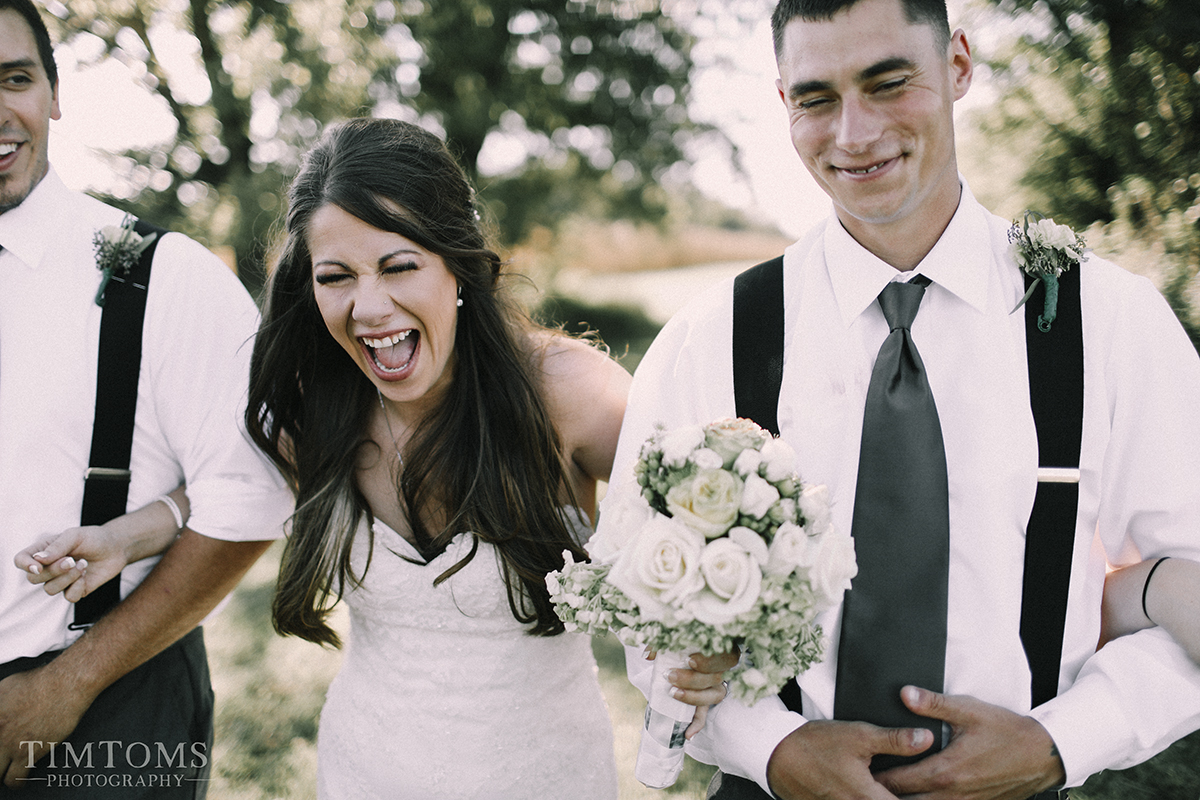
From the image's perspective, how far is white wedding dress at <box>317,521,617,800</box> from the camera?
2.75 m

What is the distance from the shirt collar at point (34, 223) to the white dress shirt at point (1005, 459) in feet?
7.06

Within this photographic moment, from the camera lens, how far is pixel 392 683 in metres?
2.82

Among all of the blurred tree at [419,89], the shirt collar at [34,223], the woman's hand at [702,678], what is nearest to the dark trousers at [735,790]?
the woman's hand at [702,678]

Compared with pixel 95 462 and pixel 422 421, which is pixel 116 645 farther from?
pixel 422 421

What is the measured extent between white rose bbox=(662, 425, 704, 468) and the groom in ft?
0.44

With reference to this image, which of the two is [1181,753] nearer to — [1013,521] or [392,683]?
[1013,521]

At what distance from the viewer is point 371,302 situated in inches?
98.7

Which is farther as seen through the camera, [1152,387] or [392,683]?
[392,683]

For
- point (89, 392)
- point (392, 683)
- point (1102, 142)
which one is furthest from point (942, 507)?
point (1102, 142)

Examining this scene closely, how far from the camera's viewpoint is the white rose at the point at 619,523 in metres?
1.77

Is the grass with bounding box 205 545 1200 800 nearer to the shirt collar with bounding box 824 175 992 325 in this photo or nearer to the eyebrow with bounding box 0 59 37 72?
the shirt collar with bounding box 824 175 992 325

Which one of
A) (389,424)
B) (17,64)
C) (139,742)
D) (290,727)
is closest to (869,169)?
(389,424)

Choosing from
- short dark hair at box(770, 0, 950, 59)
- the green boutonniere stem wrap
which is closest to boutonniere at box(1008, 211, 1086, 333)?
the green boutonniere stem wrap

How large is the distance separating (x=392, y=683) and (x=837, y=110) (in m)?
2.27
